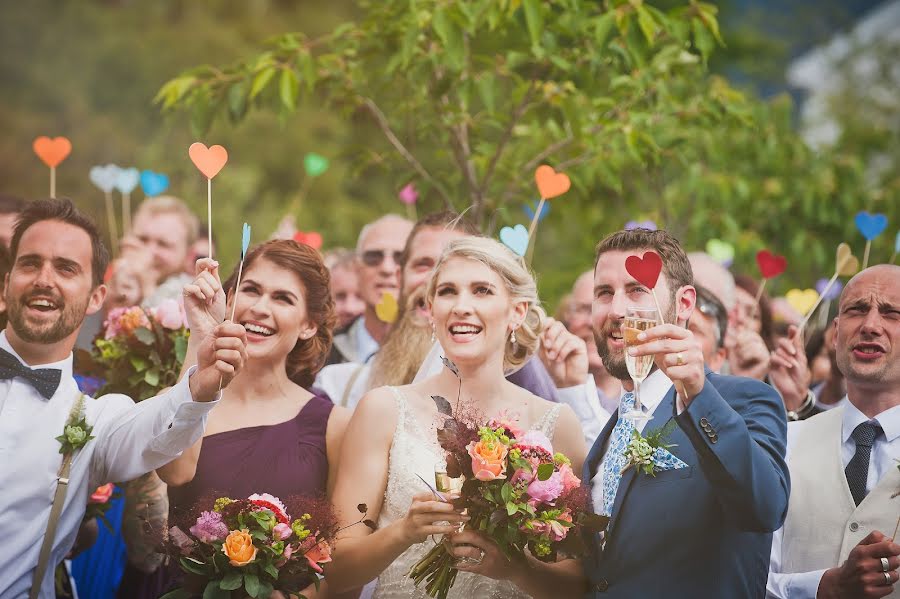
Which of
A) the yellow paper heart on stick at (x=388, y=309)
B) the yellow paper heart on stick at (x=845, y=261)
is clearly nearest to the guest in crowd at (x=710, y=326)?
the yellow paper heart on stick at (x=845, y=261)

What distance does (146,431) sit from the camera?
184 inches

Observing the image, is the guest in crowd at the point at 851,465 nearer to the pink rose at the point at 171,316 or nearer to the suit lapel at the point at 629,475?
the suit lapel at the point at 629,475

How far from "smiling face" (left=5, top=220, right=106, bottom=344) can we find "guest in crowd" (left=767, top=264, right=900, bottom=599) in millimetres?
3013

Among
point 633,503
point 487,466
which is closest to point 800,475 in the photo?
point 633,503

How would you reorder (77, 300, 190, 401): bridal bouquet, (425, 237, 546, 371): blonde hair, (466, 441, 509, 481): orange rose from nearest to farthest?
(466, 441, 509, 481): orange rose → (425, 237, 546, 371): blonde hair → (77, 300, 190, 401): bridal bouquet

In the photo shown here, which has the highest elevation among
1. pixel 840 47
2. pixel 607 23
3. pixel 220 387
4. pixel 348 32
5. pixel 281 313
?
pixel 840 47

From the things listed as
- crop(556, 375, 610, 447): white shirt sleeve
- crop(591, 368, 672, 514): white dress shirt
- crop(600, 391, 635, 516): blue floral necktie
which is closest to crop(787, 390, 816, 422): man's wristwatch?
crop(556, 375, 610, 447): white shirt sleeve

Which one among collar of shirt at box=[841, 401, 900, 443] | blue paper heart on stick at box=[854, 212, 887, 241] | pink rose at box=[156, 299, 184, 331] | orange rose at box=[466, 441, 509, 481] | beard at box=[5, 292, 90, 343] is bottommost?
orange rose at box=[466, 441, 509, 481]

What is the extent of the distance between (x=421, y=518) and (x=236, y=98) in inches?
134

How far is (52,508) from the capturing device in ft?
15.4

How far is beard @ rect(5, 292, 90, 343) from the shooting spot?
16.0 feet

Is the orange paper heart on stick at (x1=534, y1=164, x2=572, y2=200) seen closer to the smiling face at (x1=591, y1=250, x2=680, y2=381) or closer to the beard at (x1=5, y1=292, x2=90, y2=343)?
the smiling face at (x1=591, y1=250, x2=680, y2=381)

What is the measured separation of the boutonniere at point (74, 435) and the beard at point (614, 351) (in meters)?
2.04

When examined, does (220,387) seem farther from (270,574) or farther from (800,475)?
(800,475)
